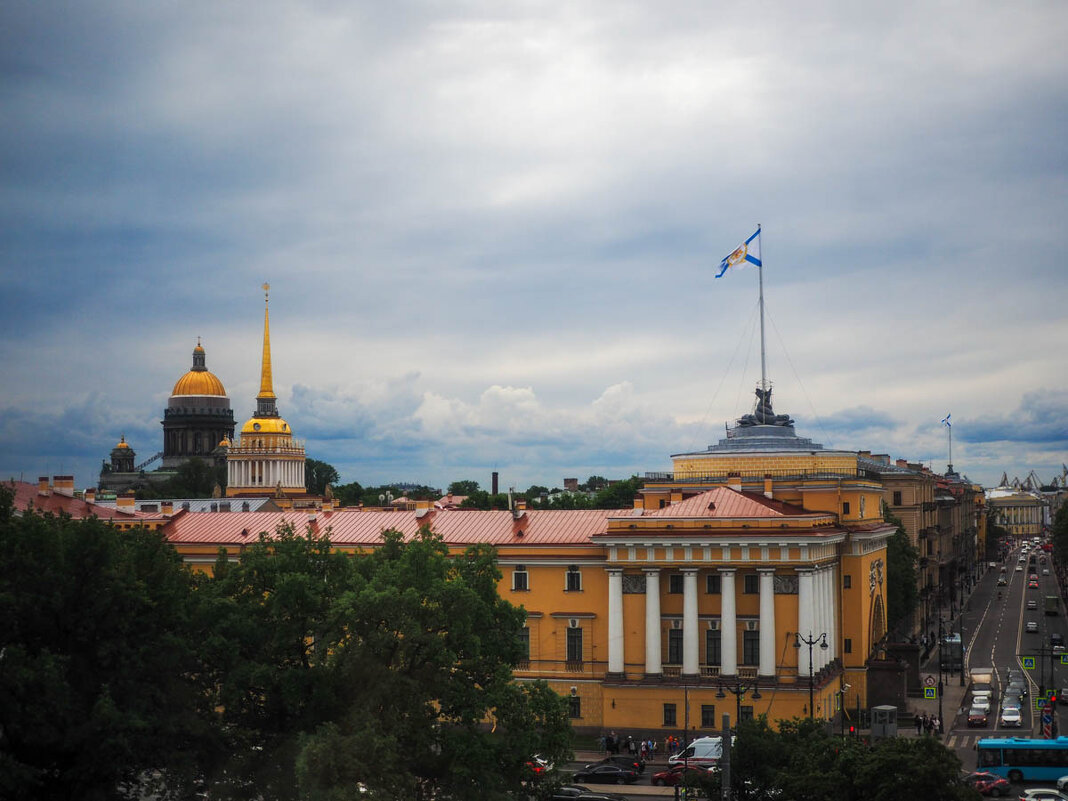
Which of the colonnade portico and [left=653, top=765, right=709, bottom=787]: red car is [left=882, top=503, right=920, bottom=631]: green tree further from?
[left=653, top=765, right=709, bottom=787]: red car

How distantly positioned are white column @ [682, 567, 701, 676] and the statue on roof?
82.9ft

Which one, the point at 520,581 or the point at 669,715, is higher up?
the point at 520,581

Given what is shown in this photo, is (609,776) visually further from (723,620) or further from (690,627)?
(723,620)

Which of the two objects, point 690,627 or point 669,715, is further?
point 690,627

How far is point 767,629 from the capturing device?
62844 millimetres

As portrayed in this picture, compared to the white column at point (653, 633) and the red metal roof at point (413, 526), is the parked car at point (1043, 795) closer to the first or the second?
the white column at point (653, 633)

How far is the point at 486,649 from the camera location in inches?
1697

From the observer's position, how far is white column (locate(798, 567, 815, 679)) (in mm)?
62406

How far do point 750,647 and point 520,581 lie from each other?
1184 cm

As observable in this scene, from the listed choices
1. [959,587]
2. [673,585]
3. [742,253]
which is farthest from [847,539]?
[959,587]

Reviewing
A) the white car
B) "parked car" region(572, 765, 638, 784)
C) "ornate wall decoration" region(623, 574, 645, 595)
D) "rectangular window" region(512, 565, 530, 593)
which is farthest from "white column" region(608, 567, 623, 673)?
the white car

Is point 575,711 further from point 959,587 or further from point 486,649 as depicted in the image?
point 959,587

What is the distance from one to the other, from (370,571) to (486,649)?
16.4 ft

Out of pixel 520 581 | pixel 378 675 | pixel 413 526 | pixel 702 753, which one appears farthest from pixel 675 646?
pixel 378 675
